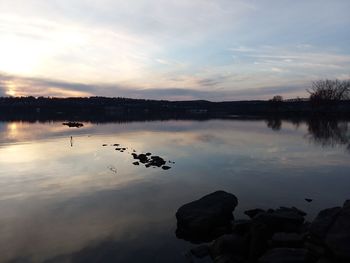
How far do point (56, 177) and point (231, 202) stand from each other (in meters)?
17.2

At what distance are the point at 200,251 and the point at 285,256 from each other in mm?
3887

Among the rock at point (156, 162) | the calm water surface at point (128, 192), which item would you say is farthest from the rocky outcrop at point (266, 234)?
the rock at point (156, 162)

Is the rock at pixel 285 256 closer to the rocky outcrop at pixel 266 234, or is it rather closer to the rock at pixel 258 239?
the rocky outcrop at pixel 266 234

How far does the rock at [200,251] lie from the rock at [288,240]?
2.75 metres

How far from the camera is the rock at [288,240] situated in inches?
569

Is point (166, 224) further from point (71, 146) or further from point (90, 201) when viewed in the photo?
point (71, 146)

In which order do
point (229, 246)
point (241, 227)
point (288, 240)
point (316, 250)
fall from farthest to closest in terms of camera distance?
point (241, 227), point (229, 246), point (288, 240), point (316, 250)

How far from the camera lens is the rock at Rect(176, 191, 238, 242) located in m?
17.7

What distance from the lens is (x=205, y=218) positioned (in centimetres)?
1820

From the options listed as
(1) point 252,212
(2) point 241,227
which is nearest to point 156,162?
(1) point 252,212

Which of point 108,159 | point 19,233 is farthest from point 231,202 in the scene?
point 108,159

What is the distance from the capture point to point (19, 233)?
18031 mm

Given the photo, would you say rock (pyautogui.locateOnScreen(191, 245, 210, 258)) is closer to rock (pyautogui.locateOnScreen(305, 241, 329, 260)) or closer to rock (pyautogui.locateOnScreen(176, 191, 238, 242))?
rock (pyautogui.locateOnScreen(176, 191, 238, 242))

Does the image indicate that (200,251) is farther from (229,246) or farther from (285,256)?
(285,256)
